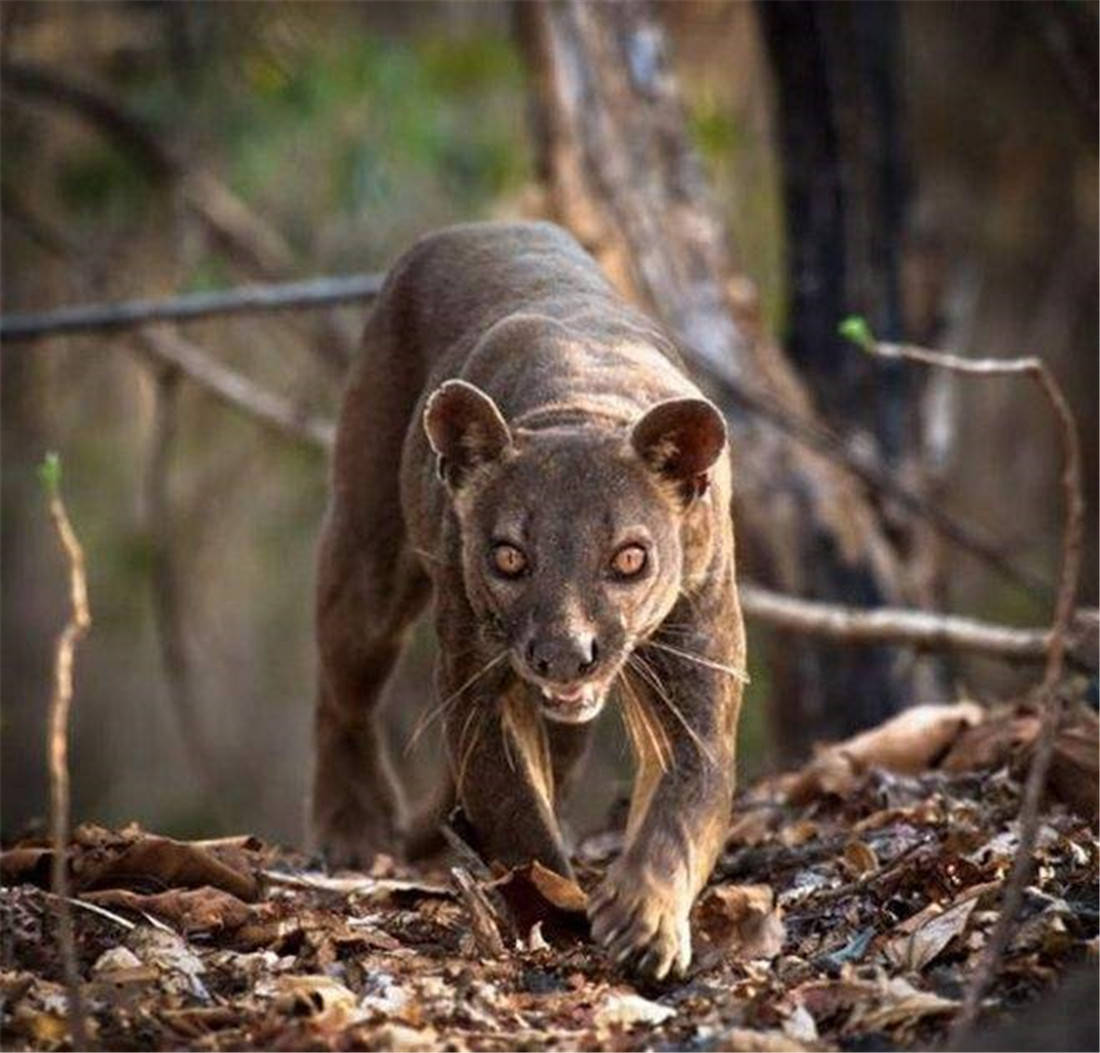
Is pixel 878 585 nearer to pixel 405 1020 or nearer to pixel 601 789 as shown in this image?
pixel 601 789

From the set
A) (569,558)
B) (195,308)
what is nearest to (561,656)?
(569,558)

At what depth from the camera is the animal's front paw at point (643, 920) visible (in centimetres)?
552

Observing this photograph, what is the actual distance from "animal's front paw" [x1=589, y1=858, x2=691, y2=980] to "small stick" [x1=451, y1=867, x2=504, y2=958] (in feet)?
0.67

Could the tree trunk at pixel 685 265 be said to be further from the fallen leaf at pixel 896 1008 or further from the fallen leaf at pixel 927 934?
the fallen leaf at pixel 896 1008

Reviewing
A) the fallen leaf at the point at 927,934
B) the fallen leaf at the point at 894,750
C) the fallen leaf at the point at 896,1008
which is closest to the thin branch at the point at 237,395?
the fallen leaf at the point at 894,750

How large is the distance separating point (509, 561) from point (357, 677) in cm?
233

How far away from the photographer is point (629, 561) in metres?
5.84

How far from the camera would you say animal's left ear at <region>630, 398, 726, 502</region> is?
598cm

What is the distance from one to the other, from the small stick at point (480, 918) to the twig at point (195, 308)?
447 centimetres

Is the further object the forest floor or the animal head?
the animal head

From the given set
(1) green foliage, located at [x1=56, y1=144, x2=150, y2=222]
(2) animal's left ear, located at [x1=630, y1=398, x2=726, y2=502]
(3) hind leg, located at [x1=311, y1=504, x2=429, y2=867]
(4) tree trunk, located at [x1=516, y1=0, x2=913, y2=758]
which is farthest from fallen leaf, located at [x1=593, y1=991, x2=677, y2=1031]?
(1) green foliage, located at [x1=56, y1=144, x2=150, y2=222]

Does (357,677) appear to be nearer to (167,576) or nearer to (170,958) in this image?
Result: (170,958)

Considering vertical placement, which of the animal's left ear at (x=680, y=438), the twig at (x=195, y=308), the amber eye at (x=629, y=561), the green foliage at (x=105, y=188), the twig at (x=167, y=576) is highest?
the green foliage at (x=105, y=188)

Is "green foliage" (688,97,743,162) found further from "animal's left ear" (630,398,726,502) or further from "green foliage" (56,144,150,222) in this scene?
"animal's left ear" (630,398,726,502)
